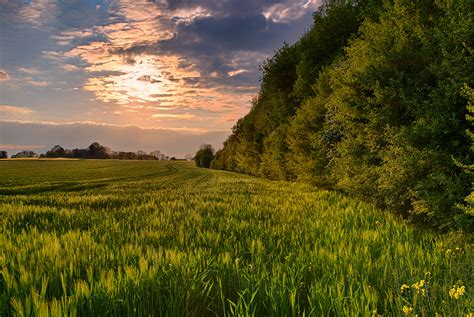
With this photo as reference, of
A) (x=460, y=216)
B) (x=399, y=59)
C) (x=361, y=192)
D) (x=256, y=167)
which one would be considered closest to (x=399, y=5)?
(x=399, y=59)

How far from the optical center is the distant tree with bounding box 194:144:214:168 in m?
114

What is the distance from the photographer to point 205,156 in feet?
376

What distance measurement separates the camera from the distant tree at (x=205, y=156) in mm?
114113

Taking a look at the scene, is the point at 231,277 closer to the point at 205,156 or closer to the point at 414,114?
the point at 414,114

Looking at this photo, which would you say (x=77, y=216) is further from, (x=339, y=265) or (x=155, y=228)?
(x=339, y=265)

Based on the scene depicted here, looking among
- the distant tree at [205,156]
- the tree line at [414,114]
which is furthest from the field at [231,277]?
the distant tree at [205,156]

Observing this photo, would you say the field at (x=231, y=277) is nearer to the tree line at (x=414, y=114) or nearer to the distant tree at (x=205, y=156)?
the tree line at (x=414, y=114)

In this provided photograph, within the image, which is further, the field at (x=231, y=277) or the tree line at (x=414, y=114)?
the tree line at (x=414, y=114)

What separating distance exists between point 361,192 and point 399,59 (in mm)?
5023

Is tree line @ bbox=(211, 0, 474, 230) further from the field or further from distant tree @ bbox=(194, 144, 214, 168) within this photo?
distant tree @ bbox=(194, 144, 214, 168)

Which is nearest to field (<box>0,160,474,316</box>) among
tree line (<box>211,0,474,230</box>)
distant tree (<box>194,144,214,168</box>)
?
tree line (<box>211,0,474,230</box>)

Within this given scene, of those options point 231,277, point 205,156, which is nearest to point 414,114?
point 231,277


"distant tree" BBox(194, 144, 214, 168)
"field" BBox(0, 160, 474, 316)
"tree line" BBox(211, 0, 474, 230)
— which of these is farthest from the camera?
"distant tree" BBox(194, 144, 214, 168)

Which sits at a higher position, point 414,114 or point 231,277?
point 414,114
